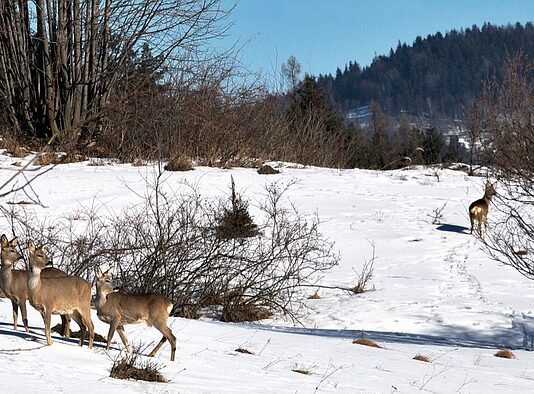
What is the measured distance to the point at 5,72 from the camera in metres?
21.9

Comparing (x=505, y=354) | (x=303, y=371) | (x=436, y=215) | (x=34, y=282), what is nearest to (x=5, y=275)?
(x=34, y=282)

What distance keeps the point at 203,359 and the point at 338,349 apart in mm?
2231

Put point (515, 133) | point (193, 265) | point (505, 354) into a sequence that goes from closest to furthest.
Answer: point (505, 354) → point (515, 133) → point (193, 265)

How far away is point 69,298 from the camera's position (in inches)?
247

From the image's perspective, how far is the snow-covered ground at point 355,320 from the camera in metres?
6.20

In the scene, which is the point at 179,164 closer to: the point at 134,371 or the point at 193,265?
the point at 193,265

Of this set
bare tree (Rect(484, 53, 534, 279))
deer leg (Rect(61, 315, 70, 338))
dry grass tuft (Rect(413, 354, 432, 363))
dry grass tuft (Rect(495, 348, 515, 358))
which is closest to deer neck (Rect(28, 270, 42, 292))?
deer leg (Rect(61, 315, 70, 338))

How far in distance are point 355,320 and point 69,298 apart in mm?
6754

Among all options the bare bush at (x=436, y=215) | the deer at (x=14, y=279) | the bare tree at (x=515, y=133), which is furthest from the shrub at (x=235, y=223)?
the bare bush at (x=436, y=215)

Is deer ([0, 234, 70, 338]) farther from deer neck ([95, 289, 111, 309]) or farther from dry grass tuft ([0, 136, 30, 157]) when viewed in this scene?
dry grass tuft ([0, 136, 30, 157])

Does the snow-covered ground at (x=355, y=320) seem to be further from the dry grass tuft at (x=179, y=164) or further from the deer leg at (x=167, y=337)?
the dry grass tuft at (x=179, y=164)

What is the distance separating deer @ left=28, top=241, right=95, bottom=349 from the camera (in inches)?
242

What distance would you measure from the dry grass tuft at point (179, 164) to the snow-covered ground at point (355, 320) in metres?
0.27

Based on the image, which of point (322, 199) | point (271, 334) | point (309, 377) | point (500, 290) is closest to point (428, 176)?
point (322, 199)
